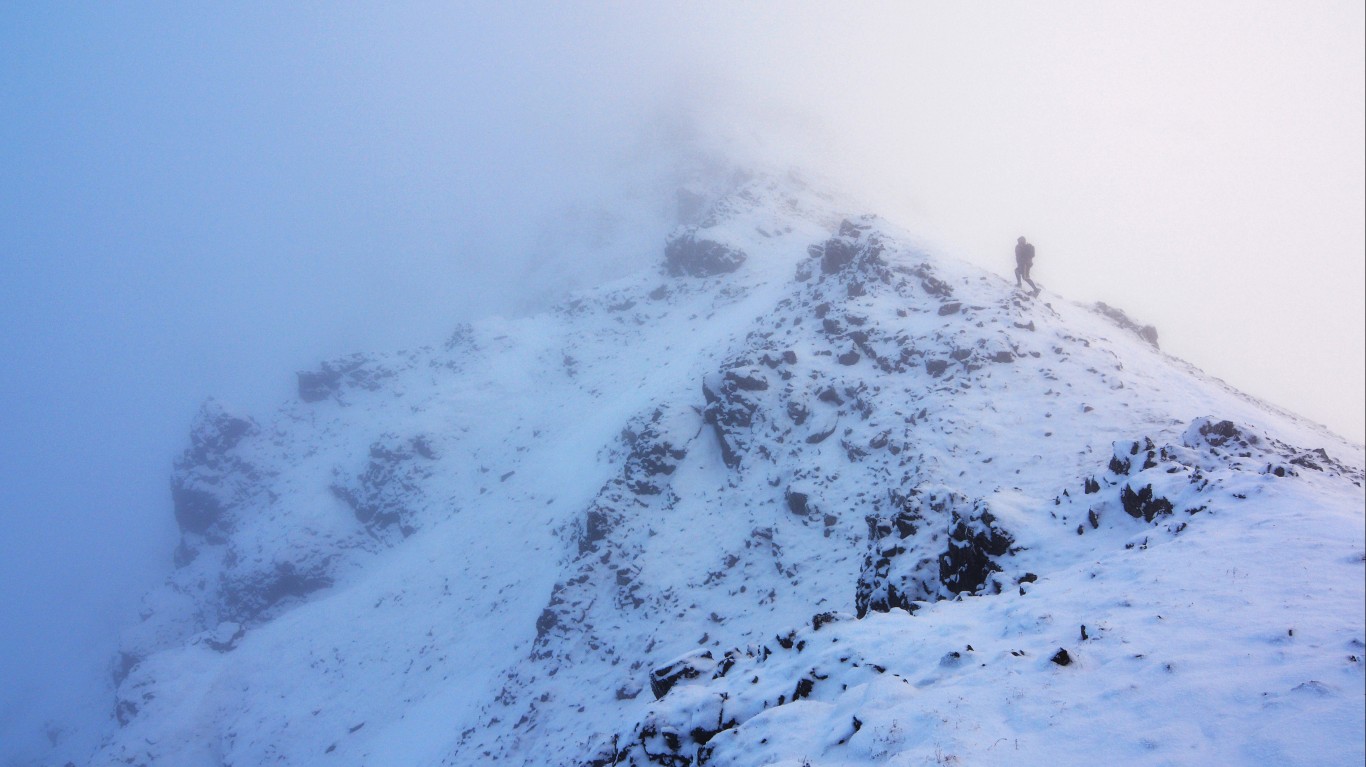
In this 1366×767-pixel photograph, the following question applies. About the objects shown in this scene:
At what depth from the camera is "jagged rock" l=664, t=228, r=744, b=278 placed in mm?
46781

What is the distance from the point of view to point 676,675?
1077cm

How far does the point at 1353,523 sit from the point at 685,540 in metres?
18.8

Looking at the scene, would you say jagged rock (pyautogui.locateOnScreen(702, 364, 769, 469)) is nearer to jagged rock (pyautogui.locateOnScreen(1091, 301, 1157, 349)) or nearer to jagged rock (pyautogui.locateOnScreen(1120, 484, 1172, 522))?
jagged rock (pyautogui.locateOnScreen(1120, 484, 1172, 522))

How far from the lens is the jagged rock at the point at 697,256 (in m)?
46.8

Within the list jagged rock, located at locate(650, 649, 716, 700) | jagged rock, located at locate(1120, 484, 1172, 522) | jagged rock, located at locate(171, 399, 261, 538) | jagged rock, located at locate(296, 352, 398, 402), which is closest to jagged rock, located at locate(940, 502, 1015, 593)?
jagged rock, located at locate(1120, 484, 1172, 522)

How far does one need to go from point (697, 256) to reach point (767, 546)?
31611mm

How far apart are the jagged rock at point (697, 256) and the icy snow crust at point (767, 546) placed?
31cm

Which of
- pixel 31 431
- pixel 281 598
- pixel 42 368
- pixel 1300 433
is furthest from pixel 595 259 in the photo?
pixel 42 368

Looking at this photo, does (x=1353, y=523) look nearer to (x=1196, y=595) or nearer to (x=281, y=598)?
(x=1196, y=595)

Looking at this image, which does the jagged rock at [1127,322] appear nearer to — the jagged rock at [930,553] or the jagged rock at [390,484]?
the jagged rock at [930,553]

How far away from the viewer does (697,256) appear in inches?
1901

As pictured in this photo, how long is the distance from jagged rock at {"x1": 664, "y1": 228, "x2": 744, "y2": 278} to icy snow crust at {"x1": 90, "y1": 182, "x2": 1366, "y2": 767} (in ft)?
1.01

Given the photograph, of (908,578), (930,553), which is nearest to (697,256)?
(930,553)

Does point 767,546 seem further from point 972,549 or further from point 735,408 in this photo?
point 972,549
